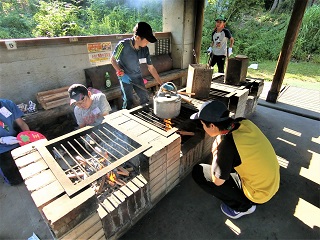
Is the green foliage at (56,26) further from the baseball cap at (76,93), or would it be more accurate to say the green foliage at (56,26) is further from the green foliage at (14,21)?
the baseball cap at (76,93)

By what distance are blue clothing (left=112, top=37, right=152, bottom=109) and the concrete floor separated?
245cm

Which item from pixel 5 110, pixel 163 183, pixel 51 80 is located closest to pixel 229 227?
pixel 163 183

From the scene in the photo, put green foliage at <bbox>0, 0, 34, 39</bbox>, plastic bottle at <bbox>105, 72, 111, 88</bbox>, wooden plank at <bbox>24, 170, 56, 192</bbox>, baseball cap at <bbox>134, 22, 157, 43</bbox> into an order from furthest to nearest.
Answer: green foliage at <bbox>0, 0, 34, 39</bbox> → plastic bottle at <bbox>105, 72, 111, 88</bbox> → baseball cap at <bbox>134, 22, 157, 43</bbox> → wooden plank at <bbox>24, 170, 56, 192</bbox>

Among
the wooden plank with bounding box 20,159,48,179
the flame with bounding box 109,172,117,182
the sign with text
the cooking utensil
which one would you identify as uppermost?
the sign with text

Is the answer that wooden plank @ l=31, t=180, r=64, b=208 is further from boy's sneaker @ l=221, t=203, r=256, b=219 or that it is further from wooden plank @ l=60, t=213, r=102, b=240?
boy's sneaker @ l=221, t=203, r=256, b=219

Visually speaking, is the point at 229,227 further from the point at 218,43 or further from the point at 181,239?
the point at 218,43

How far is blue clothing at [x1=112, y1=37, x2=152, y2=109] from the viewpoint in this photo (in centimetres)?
436

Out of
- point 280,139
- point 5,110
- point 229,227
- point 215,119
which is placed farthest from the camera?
point 280,139

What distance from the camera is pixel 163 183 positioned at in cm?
293

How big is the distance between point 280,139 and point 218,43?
156 inches

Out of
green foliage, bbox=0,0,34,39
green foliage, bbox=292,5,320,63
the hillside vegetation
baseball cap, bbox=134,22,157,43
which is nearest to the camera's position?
baseball cap, bbox=134,22,157,43

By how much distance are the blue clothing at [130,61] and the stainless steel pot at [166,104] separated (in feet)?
3.42

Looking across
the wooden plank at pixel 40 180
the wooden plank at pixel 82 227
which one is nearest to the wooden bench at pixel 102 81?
the wooden plank at pixel 40 180

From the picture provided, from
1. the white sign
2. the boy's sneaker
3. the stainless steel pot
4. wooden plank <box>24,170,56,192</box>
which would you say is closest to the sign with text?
the white sign
